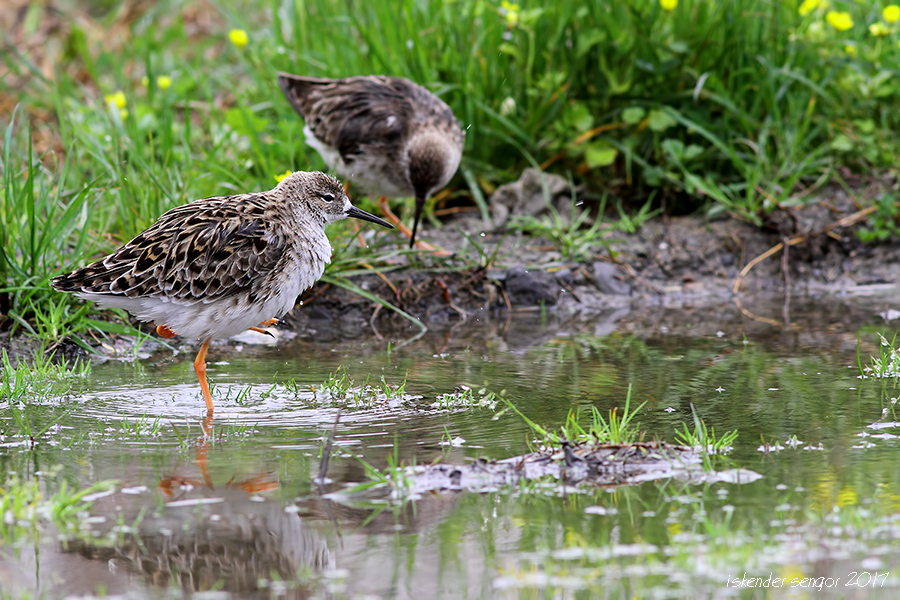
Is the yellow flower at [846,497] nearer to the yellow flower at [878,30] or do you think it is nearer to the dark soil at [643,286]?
the dark soil at [643,286]

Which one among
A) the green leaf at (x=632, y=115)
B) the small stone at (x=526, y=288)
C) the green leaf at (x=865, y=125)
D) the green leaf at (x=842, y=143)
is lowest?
the small stone at (x=526, y=288)

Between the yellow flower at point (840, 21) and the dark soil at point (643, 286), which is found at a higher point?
the yellow flower at point (840, 21)

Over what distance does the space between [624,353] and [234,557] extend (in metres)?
3.64

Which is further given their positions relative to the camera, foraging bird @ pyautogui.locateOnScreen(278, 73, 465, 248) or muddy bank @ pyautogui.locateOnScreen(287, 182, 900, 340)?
foraging bird @ pyautogui.locateOnScreen(278, 73, 465, 248)

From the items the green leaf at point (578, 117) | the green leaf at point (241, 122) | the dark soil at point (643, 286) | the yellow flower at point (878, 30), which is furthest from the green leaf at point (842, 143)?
the green leaf at point (241, 122)

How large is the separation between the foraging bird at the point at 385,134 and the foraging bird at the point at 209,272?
241cm

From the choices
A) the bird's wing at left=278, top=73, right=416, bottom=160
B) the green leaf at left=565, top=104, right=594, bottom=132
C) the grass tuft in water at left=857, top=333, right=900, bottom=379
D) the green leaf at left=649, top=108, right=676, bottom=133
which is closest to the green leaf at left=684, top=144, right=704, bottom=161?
the green leaf at left=649, top=108, right=676, bottom=133

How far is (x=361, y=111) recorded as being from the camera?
877 centimetres

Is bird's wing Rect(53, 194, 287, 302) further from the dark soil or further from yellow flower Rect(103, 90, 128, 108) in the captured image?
yellow flower Rect(103, 90, 128, 108)

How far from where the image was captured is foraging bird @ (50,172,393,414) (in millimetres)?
5797

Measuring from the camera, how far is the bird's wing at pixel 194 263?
228 inches

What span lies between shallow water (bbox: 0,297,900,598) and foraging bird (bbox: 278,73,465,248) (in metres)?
1.81

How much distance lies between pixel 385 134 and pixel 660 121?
2.32 m

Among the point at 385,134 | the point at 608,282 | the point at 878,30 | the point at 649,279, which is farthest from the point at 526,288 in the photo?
the point at 878,30
